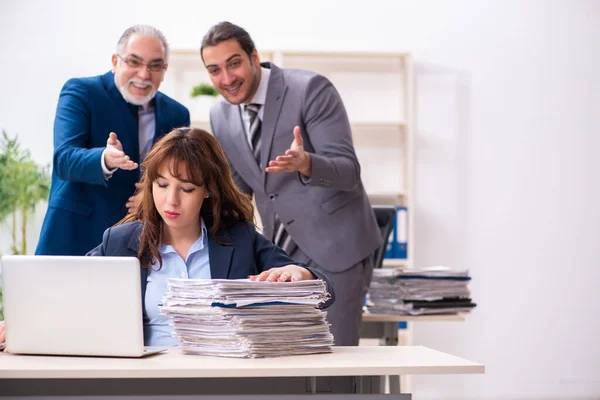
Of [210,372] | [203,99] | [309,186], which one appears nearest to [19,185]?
[203,99]

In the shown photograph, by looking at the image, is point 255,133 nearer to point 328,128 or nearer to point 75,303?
point 328,128

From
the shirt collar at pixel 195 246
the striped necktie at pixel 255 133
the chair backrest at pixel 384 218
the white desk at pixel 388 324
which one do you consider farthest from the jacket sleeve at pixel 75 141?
the chair backrest at pixel 384 218

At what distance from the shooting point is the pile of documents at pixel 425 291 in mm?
3162

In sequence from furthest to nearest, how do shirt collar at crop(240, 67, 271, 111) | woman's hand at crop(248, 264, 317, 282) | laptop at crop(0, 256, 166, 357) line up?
shirt collar at crop(240, 67, 271, 111) → woman's hand at crop(248, 264, 317, 282) → laptop at crop(0, 256, 166, 357)

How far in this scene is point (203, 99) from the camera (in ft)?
15.7

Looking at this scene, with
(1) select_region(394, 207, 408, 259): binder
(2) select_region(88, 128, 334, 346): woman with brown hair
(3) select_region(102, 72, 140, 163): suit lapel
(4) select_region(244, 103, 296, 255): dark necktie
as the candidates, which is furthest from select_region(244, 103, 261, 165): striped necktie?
(1) select_region(394, 207, 408, 259): binder

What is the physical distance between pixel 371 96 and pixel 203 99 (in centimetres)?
111

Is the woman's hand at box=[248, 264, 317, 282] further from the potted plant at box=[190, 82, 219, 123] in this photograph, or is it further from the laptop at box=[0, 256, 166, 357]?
the potted plant at box=[190, 82, 219, 123]

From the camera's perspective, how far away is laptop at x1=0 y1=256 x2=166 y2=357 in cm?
151

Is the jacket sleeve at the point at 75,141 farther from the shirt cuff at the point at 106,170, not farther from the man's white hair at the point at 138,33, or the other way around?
the man's white hair at the point at 138,33

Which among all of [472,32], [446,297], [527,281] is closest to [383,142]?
[472,32]

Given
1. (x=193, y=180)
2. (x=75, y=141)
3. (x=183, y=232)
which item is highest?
(x=75, y=141)

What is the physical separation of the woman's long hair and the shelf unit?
3.00 meters

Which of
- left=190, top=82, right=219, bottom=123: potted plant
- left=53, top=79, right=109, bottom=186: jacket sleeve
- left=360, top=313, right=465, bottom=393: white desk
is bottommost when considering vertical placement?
left=360, top=313, right=465, bottom=393: white desk
